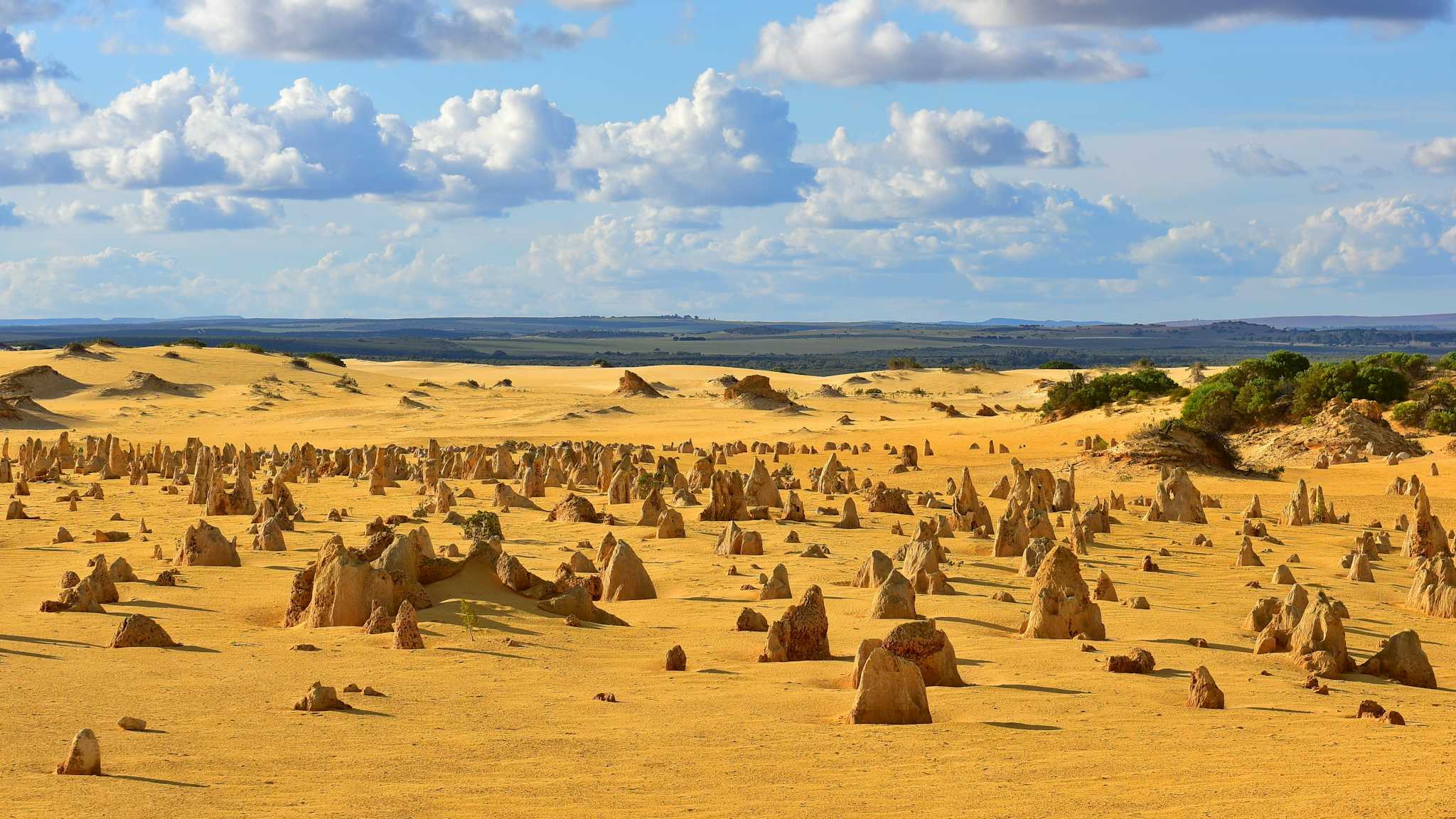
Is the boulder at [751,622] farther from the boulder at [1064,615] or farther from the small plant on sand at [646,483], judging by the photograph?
the small plant on sand at [646,483]

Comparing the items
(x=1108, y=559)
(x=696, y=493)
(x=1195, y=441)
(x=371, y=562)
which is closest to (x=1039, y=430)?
(x=1195, y=441)

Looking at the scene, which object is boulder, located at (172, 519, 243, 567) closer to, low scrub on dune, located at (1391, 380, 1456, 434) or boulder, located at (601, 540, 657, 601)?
boulder, located at (601, 540, 657, 601)

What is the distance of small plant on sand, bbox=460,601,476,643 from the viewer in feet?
37.9

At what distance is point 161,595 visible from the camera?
13406 mm

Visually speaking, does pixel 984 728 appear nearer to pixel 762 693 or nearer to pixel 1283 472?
pixel 762 693

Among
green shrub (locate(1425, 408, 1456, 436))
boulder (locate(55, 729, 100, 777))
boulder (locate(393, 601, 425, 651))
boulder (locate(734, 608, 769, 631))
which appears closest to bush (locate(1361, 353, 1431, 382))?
green shrub (locate(1425, 408, 1456, 436))

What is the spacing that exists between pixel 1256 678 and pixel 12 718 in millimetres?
7655

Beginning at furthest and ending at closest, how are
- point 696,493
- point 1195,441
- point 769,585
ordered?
point 1195,441 → point 696,493 → point 769,585

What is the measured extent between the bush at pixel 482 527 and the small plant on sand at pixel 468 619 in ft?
16.8

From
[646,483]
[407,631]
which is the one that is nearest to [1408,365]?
[646,483]

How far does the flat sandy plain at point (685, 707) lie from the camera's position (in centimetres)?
744

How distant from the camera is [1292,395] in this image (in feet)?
128

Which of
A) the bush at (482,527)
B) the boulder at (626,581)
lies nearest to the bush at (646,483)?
the bush at (482,527)

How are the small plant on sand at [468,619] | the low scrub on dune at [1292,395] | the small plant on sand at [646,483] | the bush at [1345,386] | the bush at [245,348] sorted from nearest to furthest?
the small plant on sand at [468,619] → the small plant on sand at [646,483] → the bush at [1345,386] → the low scrub on dune at [1292,395] → the bush at [245,348]
